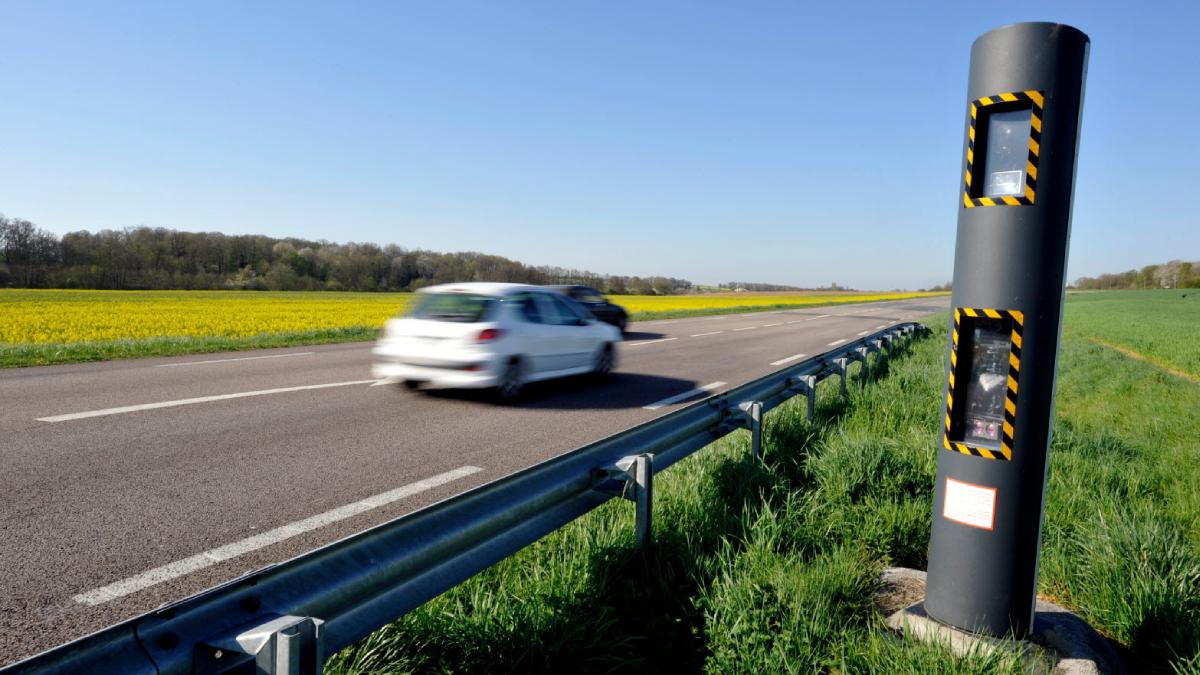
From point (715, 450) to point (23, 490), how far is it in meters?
4.75

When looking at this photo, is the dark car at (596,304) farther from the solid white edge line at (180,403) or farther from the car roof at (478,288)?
the solid white edge line at (180,403)

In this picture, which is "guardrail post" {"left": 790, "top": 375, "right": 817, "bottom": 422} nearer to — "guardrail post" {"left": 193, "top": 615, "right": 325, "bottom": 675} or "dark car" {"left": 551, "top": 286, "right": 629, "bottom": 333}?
"guardrail post" {"left": 193, "top": 615, "right": 325, "bottom": 675}

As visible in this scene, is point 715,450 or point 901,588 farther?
point 715,450

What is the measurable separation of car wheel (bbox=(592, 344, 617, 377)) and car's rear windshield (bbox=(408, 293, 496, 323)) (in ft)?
8.56

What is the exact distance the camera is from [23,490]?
4629mm

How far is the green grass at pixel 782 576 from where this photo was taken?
2.48 m

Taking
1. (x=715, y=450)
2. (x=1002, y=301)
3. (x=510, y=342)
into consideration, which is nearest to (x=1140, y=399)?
(x=715, y=450)

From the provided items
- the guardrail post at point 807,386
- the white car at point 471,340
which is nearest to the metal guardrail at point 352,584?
the guardrail post at point 807,386

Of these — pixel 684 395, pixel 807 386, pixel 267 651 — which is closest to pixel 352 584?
pixel 267 651

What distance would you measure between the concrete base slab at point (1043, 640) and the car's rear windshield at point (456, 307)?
657 cm

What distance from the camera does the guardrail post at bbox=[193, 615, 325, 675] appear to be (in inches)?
56.9

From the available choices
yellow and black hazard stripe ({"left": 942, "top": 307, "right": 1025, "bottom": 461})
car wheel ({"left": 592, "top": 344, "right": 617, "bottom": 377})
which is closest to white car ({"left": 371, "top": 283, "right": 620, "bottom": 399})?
car wheel ({"left": 592, "top": 344, "right": 617, "bottom": 377})

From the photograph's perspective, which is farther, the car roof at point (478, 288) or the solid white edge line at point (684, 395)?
the car roof at point (478, 288)

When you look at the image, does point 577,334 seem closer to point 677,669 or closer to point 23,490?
point 23,490
